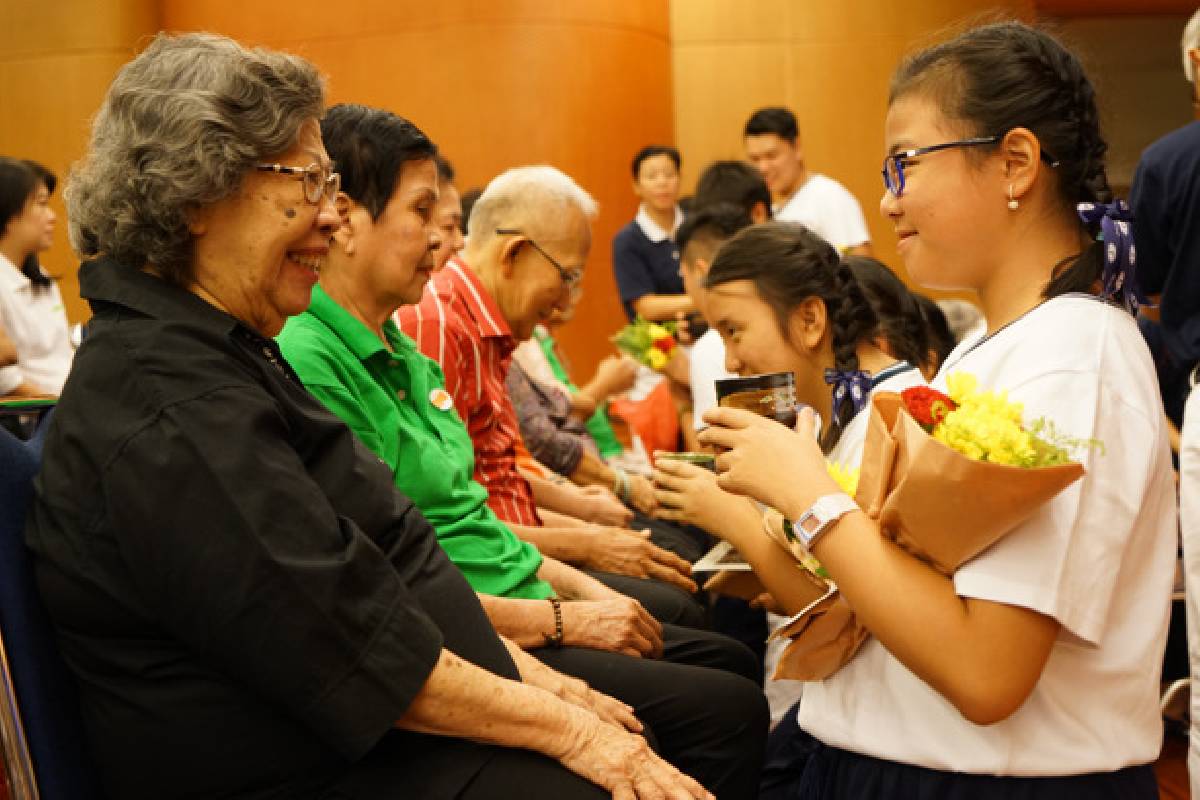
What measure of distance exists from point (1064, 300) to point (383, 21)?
5975 millimetres

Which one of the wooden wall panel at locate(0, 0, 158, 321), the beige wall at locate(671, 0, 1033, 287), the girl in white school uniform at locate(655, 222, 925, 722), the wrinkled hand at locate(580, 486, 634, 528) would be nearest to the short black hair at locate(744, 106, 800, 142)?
the beige wall at locate(671, 0, 1033, 287)

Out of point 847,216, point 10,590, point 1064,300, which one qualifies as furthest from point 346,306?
point 847,216

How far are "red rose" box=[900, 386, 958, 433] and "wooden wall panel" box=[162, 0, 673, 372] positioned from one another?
546 centimetres

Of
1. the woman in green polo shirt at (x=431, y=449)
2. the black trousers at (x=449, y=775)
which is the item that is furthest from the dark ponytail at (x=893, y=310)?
the black trousers at (x=449, y=775)

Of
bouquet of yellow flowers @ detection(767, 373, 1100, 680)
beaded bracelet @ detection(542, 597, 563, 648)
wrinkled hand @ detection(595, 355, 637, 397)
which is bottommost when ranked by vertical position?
wrinkled hand @ detection(595, 355, 637, 397)

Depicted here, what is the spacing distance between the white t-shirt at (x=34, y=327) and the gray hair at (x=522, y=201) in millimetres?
2849

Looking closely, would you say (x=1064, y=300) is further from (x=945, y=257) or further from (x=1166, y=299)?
(x=1166, y=299)

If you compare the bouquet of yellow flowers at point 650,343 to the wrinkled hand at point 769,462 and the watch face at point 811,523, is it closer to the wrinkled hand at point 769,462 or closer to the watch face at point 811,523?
the wrinkled hand at point 769,462

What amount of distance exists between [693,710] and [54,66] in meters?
Answer: 6.96

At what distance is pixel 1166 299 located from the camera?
Answer: 3.32 m

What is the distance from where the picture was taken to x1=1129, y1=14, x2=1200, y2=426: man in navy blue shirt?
3.16 m

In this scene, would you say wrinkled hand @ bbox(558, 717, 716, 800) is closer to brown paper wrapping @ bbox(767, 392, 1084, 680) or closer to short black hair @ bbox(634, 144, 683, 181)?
brown paper wrapping @ bbox(767, 392, 1084, 680)

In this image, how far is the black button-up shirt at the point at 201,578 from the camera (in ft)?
4.19

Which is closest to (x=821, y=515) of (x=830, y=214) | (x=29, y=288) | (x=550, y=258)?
(x=550, y=258)
